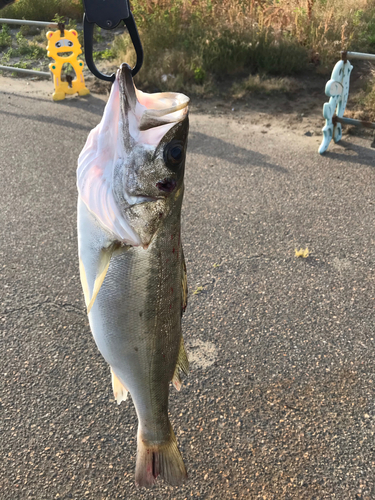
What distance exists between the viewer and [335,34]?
7.93 m

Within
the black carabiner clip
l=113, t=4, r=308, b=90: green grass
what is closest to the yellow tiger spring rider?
l=113, t=4, r=308, b=90: green grass

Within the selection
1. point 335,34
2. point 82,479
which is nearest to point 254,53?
point 335,34

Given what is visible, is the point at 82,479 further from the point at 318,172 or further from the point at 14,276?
the point at 318,172

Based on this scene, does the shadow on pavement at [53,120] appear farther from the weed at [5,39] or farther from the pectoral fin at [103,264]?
the pectoral fin at [103,264]

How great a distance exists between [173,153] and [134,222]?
0.26 metres

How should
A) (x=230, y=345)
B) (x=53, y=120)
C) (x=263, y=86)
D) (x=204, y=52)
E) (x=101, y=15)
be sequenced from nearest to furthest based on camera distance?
(x=101, y=15) → (x=230, y=345) → (x=53, y=120) → (x=263, y=86) → (x=204, y=52)

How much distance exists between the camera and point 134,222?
1.39 metres

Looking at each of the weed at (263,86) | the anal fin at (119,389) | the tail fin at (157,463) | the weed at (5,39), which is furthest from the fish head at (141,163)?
the weed at (5,39)

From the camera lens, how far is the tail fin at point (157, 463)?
1.74 m

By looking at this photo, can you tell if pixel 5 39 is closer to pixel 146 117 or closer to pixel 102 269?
pixel 146 117

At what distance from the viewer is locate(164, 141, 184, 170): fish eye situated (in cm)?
136

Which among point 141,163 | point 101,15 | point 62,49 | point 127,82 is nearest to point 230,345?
point 141,163

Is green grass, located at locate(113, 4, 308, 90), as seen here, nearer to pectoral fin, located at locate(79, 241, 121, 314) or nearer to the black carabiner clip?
the black carabiner clip

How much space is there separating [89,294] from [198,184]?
396 centimetres
